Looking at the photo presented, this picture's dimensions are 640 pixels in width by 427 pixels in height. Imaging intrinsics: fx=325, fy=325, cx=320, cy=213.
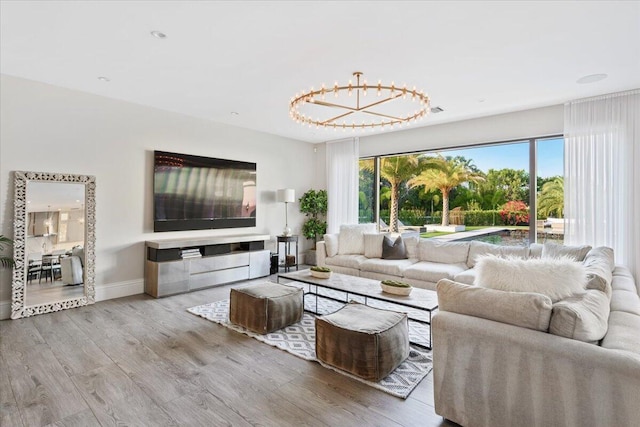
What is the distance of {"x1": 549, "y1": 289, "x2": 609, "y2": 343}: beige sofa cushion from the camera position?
5.15ft

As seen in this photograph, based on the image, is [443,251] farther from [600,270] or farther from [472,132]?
[600,270]

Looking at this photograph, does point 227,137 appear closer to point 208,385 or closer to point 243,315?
point 243,315

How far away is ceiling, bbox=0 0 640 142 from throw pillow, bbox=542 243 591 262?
1901 mm

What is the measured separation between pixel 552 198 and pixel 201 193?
5336mm

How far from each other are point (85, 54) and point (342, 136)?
14.6 ft

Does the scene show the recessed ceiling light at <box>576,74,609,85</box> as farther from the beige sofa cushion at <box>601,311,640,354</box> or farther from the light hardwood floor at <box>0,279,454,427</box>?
the light hardwood floor at <box>0,279,454,427</box>

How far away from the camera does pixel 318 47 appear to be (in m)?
2.90

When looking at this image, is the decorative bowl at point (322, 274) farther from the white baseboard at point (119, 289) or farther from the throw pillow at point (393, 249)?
the white baseboard at point (119, 289)

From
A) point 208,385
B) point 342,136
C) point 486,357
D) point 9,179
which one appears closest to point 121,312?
point 9,179

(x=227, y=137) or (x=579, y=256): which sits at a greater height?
(x=227, y=137)

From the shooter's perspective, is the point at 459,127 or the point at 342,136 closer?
the point at 459,127

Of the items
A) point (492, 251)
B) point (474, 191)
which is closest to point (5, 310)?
point (492, 251)

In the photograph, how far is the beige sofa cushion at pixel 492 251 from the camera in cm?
428

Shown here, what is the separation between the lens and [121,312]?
3844 millimetres
